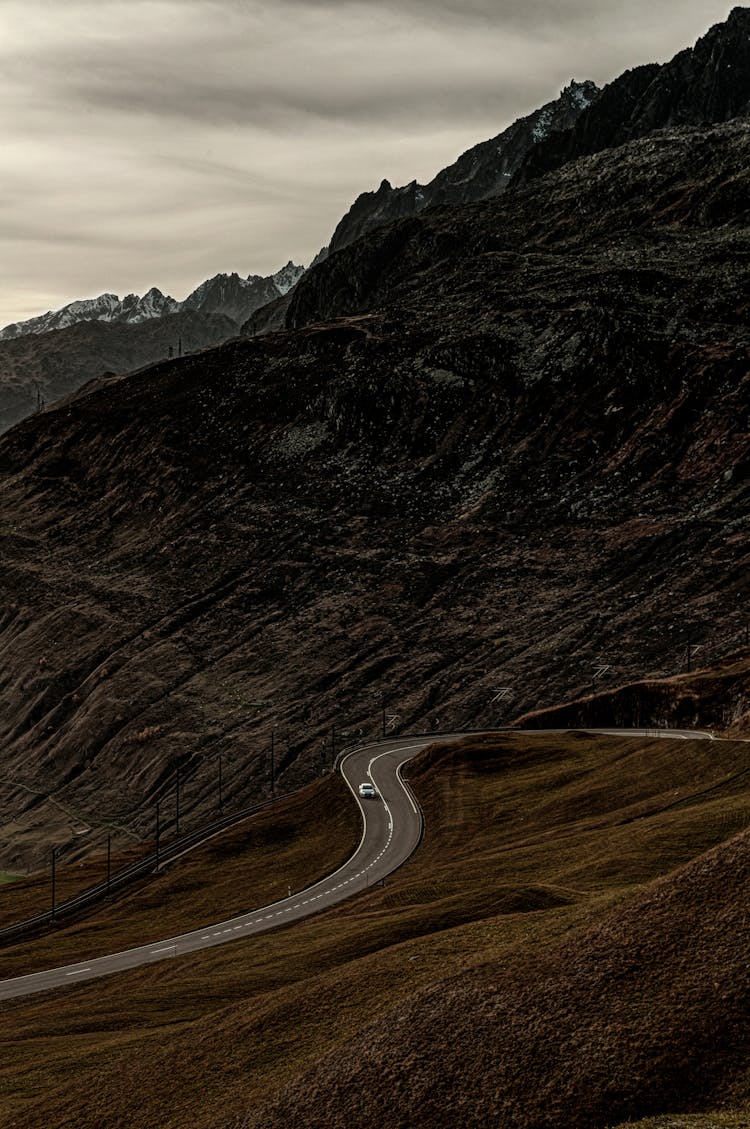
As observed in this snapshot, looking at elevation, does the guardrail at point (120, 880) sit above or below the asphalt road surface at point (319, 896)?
below

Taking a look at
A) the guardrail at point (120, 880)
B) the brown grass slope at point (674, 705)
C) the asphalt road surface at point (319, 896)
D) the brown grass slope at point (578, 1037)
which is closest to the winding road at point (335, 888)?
the asphalt road surface at point (319, 896)

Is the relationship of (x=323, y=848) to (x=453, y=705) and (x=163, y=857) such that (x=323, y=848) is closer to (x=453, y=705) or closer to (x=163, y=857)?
(x=163, y=857)

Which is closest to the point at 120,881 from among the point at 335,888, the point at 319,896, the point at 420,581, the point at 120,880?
the point at 120,880

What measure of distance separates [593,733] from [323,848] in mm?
29423

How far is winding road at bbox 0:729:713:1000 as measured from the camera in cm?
7081

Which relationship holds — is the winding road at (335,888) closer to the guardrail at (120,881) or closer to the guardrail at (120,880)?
the guardrail at (120,881)

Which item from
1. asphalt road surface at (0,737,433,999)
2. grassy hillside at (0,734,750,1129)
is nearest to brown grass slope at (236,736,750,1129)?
grassy hillside at (0,734,750,1129)

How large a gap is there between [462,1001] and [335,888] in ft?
137

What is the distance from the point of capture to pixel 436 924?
55.1m

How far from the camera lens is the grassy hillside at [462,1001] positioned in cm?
3225

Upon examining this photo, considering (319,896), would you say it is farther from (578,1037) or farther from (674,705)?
(578,1037)

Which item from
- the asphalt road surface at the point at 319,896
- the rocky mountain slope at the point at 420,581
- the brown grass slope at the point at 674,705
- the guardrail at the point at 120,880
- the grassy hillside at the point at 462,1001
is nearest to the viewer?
the grassy hillside at the point at 462,1001

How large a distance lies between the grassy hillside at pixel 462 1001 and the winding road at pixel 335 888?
2.88m

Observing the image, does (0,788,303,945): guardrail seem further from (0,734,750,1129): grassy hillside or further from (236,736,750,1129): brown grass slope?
(236,736,750,1129): brown grass slope
